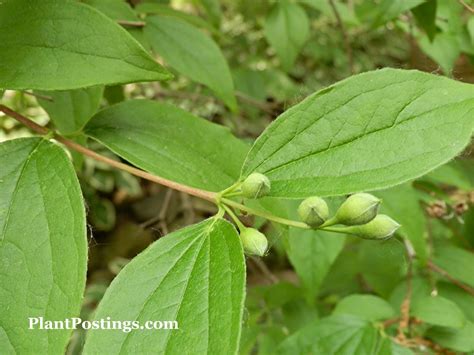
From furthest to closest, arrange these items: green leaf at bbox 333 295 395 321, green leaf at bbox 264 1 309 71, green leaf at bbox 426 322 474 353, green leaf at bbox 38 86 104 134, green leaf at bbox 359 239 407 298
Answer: green leaf at bbox 264 1 309 71, green leaf at bbox 359 239 407 298, green leaf at bbox 333 295 395 321, green leaf at bbox 426 322 474 353, green leaf at bbox 38 86 104 134

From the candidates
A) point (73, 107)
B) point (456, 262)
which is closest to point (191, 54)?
point (73, 107)

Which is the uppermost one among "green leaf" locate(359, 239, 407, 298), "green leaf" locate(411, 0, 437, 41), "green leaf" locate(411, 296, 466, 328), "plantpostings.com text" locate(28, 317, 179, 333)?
"green leaf" locate(411, 0, 437, 41)

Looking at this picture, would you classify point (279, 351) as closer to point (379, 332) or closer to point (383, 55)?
point (379, 332)

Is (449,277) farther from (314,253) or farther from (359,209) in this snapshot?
(359,209)

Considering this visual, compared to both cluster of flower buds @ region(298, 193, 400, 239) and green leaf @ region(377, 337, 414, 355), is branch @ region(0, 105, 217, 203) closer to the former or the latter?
cluster of flower buds @ region(298, 193, 400, 239)

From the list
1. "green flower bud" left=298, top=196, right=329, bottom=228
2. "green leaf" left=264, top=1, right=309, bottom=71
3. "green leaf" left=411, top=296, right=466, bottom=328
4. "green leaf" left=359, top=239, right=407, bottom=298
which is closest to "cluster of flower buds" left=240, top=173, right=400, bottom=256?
"green flower bud" left=298, top=196, right=329, bottom=228

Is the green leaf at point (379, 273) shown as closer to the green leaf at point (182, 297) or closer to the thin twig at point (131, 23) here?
the thin twig at point (131, 23)
